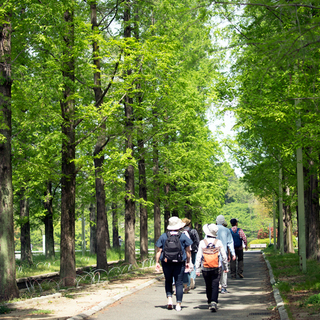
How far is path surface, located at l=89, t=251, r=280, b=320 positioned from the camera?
8531mm

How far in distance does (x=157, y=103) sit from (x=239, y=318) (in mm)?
13983

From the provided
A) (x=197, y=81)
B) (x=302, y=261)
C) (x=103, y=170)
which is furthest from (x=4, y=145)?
(x=197, y=81)

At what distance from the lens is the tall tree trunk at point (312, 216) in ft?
59.4

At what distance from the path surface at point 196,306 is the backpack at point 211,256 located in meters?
0.96

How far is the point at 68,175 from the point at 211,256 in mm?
7032

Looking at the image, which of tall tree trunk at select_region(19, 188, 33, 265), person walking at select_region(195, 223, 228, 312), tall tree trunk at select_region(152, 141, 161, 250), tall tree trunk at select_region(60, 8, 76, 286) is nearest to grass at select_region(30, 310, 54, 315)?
person walking at select_region(195, 223, 228, 312)

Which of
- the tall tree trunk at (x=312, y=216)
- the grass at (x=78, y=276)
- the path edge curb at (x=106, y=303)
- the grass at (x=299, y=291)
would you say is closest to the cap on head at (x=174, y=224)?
the path edge curb at (x=106, y=303)

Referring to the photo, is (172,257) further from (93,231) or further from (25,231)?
(93,231)

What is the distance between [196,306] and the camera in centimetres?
984

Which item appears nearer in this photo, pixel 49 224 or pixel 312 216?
pixel 312 216

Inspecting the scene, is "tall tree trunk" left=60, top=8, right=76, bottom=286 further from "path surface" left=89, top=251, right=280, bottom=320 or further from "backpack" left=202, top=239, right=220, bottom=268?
"backpack" left=202, top=239, right=220, bottom=268

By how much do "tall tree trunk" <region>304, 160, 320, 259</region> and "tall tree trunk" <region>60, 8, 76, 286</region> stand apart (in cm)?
963

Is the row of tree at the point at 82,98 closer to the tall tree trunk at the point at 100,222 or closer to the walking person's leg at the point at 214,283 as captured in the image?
the tall tree trunk at the point at 100,222

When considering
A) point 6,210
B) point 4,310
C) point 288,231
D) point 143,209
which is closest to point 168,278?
point 4,310
